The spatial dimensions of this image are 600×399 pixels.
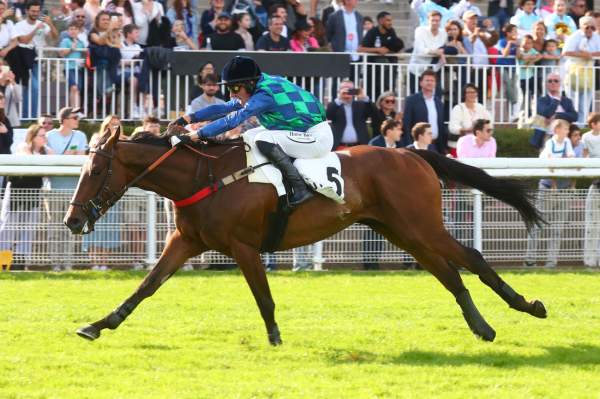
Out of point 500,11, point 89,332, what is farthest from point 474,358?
point 500,11

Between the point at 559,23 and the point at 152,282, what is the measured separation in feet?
36.8

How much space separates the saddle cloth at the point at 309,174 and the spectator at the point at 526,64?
333 inches

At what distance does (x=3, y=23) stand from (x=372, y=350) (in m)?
8.52

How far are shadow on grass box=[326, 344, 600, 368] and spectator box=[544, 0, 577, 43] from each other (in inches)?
415

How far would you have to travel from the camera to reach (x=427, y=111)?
49.1ft

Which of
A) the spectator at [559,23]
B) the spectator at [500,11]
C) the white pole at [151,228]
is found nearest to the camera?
the white pole at [151,228]

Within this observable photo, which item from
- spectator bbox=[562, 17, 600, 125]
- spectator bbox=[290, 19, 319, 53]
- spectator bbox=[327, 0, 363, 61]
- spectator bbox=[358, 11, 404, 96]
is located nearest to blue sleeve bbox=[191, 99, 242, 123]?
spectator bbox=[290, 19, 319, 53]

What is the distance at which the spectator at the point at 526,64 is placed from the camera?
16984mm

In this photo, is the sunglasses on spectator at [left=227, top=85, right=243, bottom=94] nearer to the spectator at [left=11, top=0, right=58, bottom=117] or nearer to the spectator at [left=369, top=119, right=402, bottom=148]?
the spectator at [left=369, top=119, right=402, bottom=148]

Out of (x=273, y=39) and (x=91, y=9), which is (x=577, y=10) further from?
→ (x=91, y=9)

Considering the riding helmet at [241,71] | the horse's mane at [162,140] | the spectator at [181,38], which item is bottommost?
the horse's mane at [162,140]

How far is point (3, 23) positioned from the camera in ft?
50.2

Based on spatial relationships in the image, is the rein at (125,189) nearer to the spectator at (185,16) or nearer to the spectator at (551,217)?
the spectator at (551,217)

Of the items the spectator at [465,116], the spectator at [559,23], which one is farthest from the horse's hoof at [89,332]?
the spectator at [559,23]
